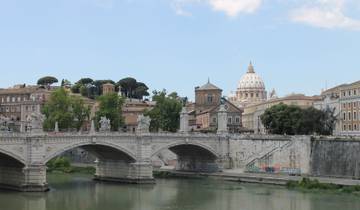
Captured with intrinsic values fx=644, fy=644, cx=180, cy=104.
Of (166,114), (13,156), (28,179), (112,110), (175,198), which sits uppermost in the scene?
(112,110)

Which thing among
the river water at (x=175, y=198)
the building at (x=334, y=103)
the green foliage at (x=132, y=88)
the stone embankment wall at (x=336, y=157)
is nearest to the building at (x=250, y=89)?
the green foliage at (x=132, y=88)

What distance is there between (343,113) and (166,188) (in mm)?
25550

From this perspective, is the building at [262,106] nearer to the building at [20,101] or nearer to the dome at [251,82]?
the dome at [251,82]

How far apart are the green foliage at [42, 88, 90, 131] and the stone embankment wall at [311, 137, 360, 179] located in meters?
22.3

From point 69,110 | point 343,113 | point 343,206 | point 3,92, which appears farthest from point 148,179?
point 3,92

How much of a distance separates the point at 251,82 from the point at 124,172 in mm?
75940

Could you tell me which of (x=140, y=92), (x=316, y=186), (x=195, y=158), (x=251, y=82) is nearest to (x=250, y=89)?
(x=251, y=82)

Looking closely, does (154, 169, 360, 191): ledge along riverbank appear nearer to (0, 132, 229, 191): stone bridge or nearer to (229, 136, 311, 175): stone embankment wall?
(229, 136, 311, 175): stone embankment wall

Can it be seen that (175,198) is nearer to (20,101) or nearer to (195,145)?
(195,145)

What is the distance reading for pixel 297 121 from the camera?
168ft

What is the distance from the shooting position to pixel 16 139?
Result: 33531 mm

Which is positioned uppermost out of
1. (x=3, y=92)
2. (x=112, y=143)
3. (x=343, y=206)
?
(x=3, y=92)

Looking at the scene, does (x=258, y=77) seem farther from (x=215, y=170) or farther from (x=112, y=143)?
(x=112, y=143)

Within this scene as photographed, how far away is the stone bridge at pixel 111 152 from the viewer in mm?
33938
